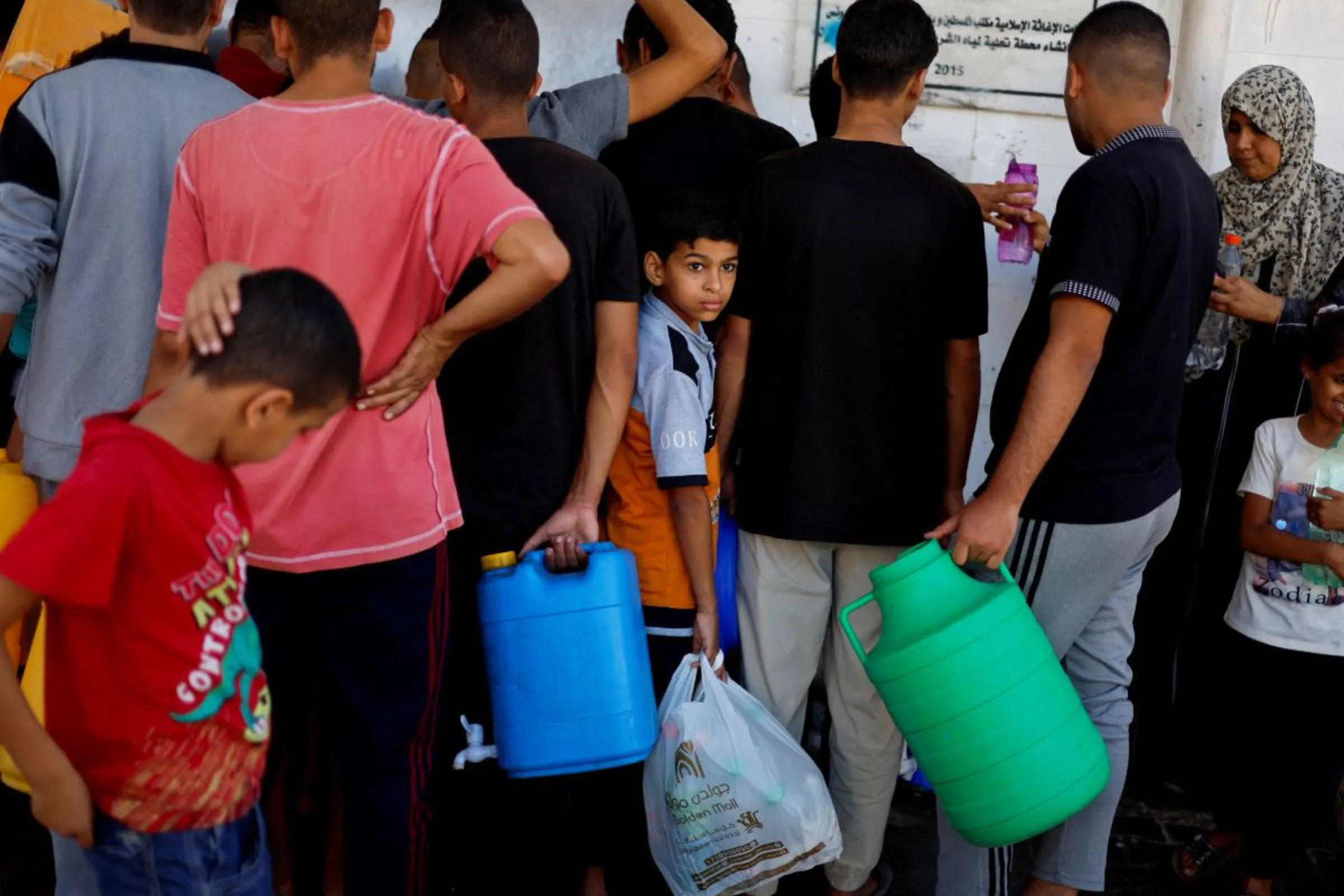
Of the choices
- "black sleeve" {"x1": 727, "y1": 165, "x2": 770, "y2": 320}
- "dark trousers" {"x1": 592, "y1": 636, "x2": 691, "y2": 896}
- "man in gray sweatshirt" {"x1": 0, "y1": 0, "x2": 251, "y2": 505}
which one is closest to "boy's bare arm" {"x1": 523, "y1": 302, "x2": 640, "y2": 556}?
"black sleeve" {"x1": 727, "y1": 165, "x2": 770, "y2": 320}

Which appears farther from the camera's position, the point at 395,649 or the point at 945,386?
the point at 945,386

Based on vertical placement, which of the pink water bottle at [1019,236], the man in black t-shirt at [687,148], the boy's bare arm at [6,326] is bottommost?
the boy's bare arm at [6,326]

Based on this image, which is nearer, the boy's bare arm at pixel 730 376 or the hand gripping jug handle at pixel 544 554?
the hand gripping jug handle at pixel 544 554

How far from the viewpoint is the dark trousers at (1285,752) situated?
3.55 m

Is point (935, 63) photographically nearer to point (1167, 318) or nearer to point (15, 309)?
point (1167, 318)

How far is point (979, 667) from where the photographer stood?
2832mm

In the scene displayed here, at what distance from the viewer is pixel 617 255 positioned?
3047mm

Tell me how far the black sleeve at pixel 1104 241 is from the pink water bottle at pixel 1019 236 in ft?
2.77

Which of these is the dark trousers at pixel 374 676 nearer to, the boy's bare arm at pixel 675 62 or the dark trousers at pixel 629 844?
the dark trousers at pixel 629 844

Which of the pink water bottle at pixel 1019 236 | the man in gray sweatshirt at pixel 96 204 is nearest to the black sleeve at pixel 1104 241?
the pink water bottle at pixel 1019 236

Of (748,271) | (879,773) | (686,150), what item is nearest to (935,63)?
(686,150)

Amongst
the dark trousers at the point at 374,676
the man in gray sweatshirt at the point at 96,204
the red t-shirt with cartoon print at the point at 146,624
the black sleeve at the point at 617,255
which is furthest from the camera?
the black sleeve at the point at 617,255

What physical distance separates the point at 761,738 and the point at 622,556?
55 cm

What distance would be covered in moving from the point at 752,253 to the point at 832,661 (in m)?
1.03
